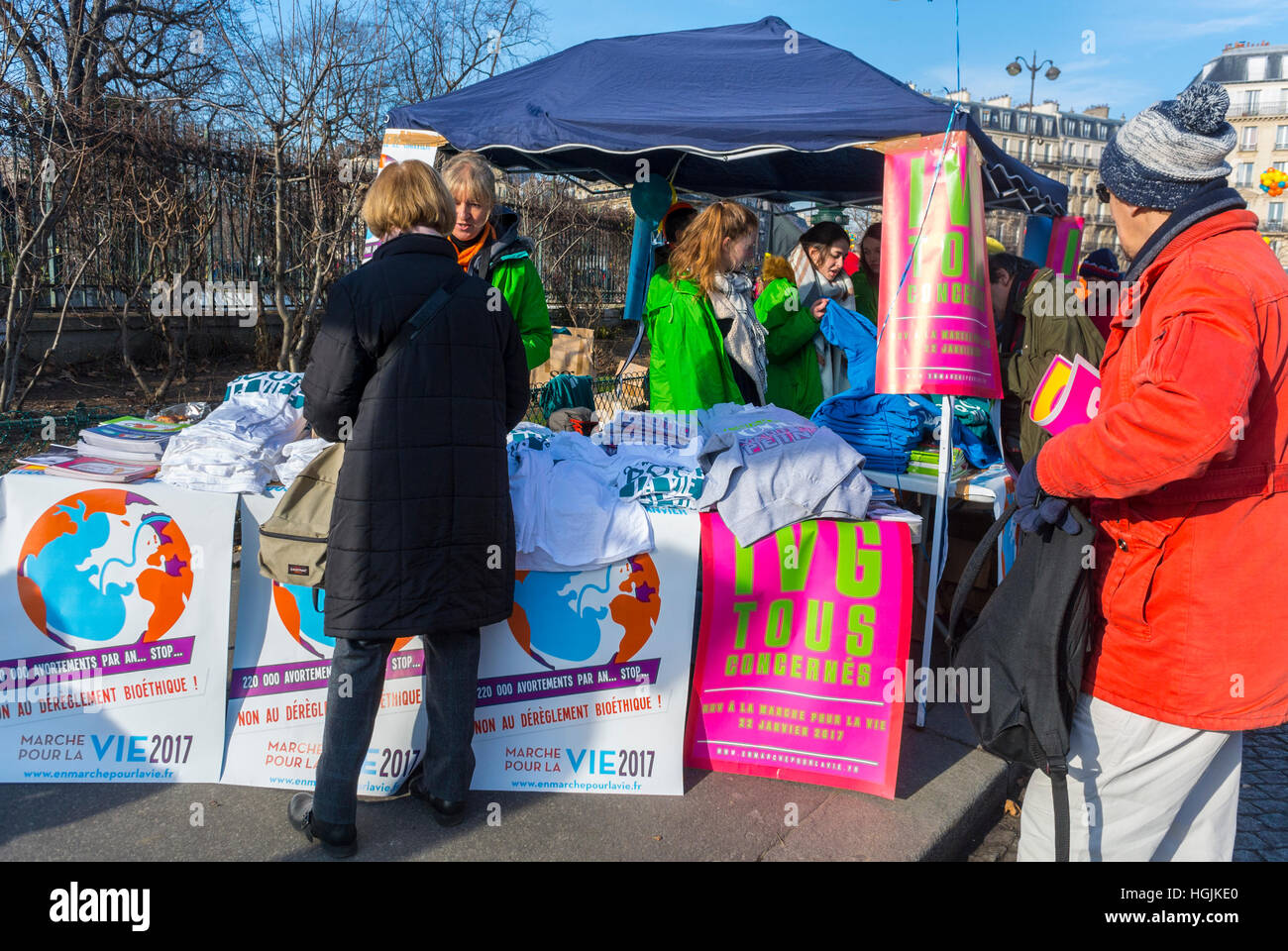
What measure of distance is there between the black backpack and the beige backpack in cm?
186

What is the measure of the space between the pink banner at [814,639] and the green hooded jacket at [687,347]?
107 centimetres

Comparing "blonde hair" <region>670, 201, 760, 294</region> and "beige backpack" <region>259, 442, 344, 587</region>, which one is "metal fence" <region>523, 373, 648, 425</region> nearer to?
"blonde hair" <region>670, 201, 760, 294</region>

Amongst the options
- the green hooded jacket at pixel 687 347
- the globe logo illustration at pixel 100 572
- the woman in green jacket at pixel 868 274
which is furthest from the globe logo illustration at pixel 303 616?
the woman in green jacket at pixel 868 274

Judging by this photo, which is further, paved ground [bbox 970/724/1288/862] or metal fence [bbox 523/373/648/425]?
metal fence [bbox 523/373/648/425]

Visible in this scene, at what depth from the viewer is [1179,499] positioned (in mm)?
1891

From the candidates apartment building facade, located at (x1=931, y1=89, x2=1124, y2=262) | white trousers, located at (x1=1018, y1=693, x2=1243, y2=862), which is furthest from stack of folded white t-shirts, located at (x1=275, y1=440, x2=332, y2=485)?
apartment building facade, located at (x1=931, y1=89, x2=1124, y2=262)

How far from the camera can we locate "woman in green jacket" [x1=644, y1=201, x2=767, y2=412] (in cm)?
411

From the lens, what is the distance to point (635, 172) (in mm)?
5531

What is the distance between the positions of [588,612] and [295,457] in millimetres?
1181

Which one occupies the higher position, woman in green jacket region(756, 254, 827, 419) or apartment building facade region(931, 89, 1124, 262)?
apartment building facade region(931, 89, 1124, 262)

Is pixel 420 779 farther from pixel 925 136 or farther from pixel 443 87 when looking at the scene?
pixel 443 87

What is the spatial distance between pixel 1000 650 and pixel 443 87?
17.1 m

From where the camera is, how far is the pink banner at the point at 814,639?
10.4 ft

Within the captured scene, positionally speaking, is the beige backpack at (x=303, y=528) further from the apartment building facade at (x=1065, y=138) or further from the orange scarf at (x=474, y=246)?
the apartment building facade at (x=1065, y=138)
